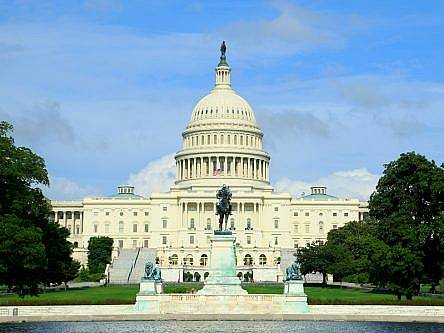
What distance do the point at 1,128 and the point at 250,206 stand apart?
112254 millimetres

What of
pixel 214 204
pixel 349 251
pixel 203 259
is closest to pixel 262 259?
pixel 203 259

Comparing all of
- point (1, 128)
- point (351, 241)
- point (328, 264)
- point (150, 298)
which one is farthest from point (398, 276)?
point (351, 241)

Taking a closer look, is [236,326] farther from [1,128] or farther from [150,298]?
[1,128]

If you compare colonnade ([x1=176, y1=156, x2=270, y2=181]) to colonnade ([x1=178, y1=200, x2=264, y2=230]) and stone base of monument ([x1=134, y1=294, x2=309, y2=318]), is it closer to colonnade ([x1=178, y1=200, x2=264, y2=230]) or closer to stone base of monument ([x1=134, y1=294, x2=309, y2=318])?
colonnade ([x1=178, y1=200, x2=264, y2=230])

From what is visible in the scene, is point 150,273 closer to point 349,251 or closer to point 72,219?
point 349,251

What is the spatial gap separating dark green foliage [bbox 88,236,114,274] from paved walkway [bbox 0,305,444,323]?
300 feet

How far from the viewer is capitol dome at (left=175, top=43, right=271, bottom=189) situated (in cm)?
18875

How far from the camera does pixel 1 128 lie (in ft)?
238

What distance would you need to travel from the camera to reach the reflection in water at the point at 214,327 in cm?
5181

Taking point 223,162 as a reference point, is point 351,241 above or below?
below

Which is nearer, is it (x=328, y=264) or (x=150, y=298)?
(x=150, y=298)

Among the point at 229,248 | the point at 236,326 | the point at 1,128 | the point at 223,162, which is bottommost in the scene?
the point at 236,326

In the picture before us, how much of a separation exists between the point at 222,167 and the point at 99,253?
36.1 m

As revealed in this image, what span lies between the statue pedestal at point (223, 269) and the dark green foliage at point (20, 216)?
11621 millimetres
